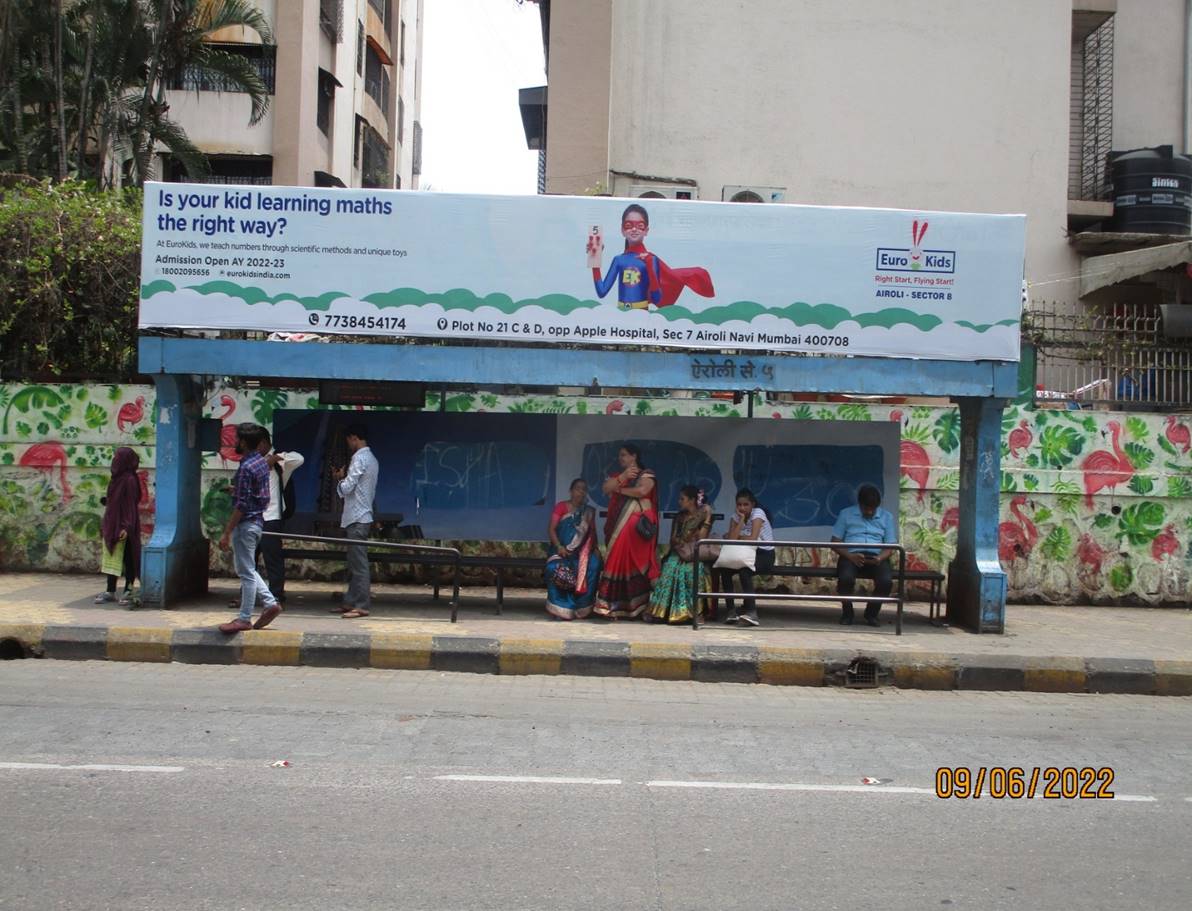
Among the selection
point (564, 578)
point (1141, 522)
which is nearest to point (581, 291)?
point (564, 578)

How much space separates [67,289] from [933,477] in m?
9.92

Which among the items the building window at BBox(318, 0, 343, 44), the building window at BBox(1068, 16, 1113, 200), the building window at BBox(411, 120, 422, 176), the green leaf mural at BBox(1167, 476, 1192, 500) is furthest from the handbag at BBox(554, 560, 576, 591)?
the building window at BBox(411, 120, 422, 176)

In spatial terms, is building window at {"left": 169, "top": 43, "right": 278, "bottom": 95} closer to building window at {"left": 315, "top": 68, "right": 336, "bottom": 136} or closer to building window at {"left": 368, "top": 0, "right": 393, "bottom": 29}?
building window at {"left": 315, "top": 68, "right": 336, "bottom": 136}

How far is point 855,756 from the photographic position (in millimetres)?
6723

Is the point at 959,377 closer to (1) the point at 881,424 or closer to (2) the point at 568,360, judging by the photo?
(1) the point at 881,424

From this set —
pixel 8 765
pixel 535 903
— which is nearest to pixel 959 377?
pixel 535 903

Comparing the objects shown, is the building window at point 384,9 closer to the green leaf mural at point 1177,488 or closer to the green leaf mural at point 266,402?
the green leaf mural at point 266,402

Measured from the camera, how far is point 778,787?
598cm

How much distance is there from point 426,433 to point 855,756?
261 inches

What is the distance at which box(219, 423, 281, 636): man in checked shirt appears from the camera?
9047 mm

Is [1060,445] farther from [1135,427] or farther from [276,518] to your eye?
[276,518]

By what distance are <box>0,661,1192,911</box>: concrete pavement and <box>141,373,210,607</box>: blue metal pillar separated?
1787 millimetres

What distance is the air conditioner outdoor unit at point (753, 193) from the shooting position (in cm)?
1983
